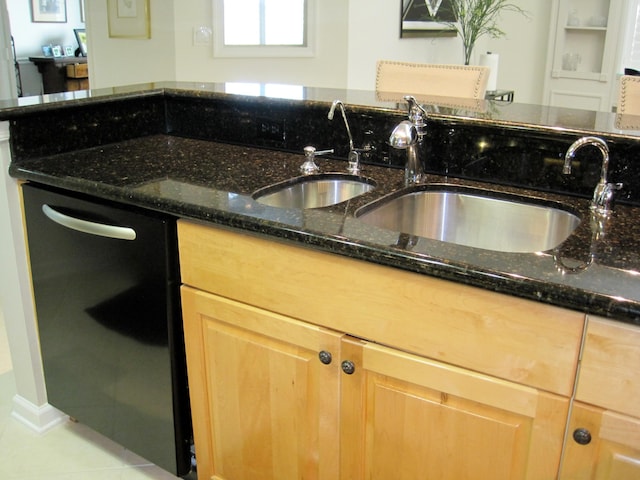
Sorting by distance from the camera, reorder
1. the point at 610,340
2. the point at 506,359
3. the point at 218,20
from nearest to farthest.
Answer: the point at 610,340
the point at 506,359
the point at 218,20

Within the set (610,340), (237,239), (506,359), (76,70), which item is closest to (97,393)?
(237,239)

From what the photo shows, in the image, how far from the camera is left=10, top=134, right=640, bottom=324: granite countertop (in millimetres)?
994

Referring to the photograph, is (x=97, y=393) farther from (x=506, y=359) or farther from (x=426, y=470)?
(x=506, y=359)

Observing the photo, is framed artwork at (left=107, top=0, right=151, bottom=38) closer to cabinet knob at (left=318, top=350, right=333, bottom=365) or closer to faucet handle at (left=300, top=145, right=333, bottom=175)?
faucet handle at (left=300, top=145, right=333, bottom=175)

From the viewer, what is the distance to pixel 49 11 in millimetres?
7109

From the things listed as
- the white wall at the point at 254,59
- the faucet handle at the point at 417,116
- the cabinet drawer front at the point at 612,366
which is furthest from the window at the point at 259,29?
the cabinet drawer front at the point at 612,366

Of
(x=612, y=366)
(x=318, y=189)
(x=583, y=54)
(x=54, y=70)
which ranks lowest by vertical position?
(x=612, y=366)

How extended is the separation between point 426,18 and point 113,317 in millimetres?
3788

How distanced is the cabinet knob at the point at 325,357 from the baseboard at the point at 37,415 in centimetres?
115

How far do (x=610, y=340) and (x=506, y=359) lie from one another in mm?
174

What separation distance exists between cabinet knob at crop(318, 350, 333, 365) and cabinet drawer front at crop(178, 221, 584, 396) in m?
0.06

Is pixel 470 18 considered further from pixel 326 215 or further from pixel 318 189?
pixel 326 215

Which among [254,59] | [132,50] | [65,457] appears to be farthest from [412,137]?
[132,50]

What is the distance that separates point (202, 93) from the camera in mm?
2010
